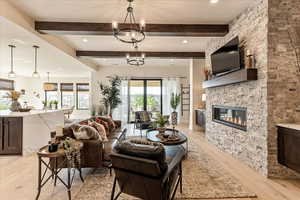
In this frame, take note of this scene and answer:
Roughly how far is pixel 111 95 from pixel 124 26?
4.76 metres

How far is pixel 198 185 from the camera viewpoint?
9.04 feet

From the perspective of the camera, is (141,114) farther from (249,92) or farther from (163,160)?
(163,160)

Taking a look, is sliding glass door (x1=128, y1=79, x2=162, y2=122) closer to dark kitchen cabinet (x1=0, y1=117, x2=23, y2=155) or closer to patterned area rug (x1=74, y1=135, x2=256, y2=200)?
dark kitchen cabinet (x1=0, y1=117, x2=23, y2=155)

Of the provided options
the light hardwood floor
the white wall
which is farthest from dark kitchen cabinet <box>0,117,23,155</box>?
the white wall

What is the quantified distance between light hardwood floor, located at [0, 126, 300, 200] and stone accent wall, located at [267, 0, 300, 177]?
291mm

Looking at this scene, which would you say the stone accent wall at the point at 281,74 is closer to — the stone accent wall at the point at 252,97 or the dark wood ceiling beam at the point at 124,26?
the stone accent wall at the point at 252,97

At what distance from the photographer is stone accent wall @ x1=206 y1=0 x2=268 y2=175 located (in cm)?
313

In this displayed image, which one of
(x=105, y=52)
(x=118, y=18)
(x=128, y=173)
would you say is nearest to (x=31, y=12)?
(x=118, y=18)

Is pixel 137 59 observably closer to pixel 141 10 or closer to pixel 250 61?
pixel 141 10

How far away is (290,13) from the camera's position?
305 centimetres

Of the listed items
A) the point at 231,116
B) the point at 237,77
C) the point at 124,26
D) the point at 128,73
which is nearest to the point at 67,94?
the point at 128,73

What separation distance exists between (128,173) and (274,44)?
10.3 feet

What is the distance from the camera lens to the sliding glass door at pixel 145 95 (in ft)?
30.8

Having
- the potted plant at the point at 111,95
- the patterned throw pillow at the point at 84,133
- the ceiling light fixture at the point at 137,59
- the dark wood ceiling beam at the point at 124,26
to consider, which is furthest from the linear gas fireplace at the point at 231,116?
the potted plant at the point at 111,95
